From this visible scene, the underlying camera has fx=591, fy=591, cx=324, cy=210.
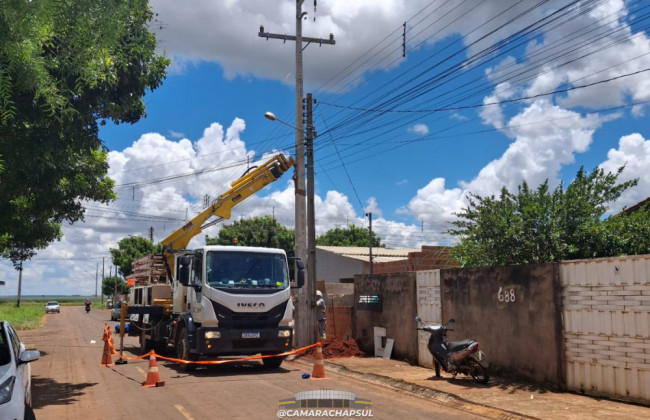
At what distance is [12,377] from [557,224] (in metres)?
13.2

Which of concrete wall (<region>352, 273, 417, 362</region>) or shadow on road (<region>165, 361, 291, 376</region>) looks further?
concrete wall (<region>352, 273, 417, 362</region>)

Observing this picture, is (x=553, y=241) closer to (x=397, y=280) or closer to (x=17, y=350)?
(x=397, y=280)

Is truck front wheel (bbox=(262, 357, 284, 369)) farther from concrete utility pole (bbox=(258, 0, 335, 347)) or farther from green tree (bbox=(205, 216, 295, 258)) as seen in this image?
green tree (bbox=(205, 216, 295, 258))

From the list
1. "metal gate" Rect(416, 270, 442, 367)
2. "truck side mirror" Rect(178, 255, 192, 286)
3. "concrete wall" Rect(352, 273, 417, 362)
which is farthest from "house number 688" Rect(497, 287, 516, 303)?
"truck side mirror" Rect(178, 255, 192, 286)

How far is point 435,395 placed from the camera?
1081 cm

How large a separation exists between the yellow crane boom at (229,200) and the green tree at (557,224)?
6.99 meters

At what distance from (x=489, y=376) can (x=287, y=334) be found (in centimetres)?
480

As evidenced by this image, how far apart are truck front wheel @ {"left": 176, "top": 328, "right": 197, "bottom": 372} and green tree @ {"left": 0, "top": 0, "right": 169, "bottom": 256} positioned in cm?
446

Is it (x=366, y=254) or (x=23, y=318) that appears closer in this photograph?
(x=23, y=318)

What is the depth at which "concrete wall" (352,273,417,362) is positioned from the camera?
15.5 meters

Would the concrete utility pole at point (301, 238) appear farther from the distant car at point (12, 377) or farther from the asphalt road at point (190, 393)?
the distant car at point (12, 377)

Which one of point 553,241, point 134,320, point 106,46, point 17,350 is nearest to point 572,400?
point 553,241

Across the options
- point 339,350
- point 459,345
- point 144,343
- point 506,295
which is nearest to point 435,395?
point 459,345

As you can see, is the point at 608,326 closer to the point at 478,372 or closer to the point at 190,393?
the point at 478,372
